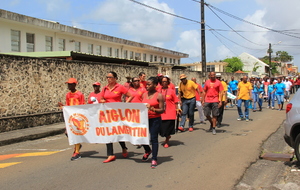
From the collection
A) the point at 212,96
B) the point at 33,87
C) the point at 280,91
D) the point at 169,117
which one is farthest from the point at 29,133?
the point at 280,91

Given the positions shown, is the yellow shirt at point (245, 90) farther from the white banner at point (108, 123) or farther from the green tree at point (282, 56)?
the green tree at point (282, 56)

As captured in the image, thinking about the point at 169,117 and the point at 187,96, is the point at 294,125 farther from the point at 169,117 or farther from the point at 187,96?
the point at 187,96

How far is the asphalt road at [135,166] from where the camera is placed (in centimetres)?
514

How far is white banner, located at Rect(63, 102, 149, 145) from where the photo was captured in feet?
20.0

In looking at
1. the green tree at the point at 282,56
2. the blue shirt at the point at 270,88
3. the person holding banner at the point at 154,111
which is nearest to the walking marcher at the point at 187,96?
the person holding banner at the point at 154,111

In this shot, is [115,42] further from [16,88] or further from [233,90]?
[16,88]

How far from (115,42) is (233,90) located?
12.1 m

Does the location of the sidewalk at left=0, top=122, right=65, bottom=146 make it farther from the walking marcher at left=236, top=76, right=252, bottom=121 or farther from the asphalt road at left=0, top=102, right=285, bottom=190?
the walking marcher at left=236, top=76, right=252, bottom=121

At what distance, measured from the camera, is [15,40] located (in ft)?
62.5

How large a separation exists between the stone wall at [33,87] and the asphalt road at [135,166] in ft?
6.88

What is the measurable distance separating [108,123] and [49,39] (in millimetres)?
16982

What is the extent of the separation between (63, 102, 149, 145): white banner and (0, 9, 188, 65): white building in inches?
529

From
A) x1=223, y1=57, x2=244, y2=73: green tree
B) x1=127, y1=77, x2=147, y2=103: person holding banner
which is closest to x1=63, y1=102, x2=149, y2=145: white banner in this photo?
x1=127, y1=77, x2=147, y2=103: person holding banner

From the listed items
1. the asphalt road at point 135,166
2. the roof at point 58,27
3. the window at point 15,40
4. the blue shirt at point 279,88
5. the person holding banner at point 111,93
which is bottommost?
the asphalt road at point 135,166
